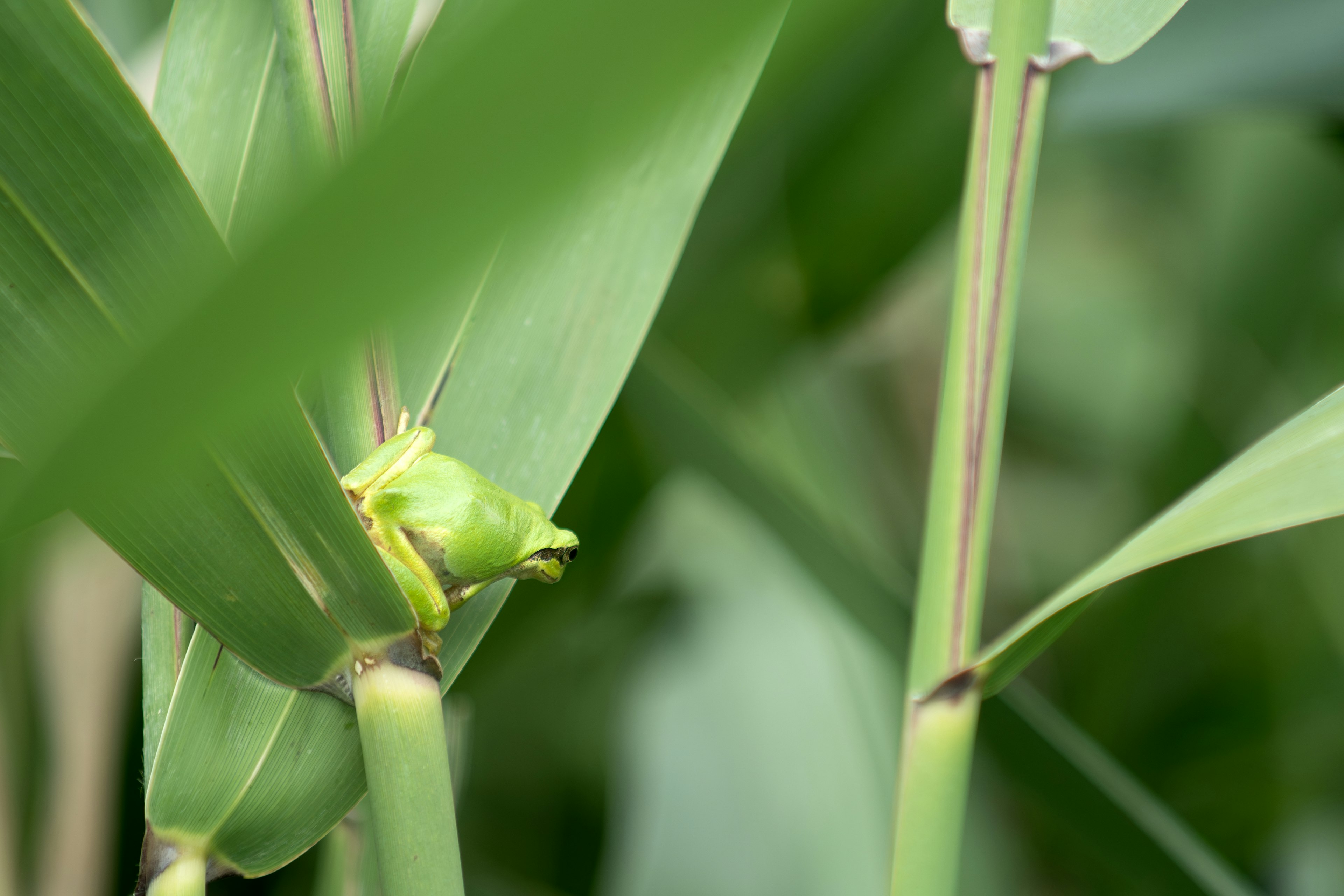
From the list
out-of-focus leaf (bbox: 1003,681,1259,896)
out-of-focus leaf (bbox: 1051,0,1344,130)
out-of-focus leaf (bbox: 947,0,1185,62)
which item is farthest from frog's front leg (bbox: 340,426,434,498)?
out-of-focus leaf (bbox: 1051,0,1344,130)

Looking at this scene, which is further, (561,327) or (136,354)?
(561,327)

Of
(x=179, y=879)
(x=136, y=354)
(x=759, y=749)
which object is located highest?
(x=136, y=354)

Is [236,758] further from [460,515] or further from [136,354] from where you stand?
[136,354]

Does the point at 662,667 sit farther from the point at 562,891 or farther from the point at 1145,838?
the point at 1145,838

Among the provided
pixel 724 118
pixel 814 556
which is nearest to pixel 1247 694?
pixel 814 556

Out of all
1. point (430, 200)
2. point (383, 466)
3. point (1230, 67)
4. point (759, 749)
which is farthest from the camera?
point (759, 749)

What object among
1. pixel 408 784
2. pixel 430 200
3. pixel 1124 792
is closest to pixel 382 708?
pixel 408 784
